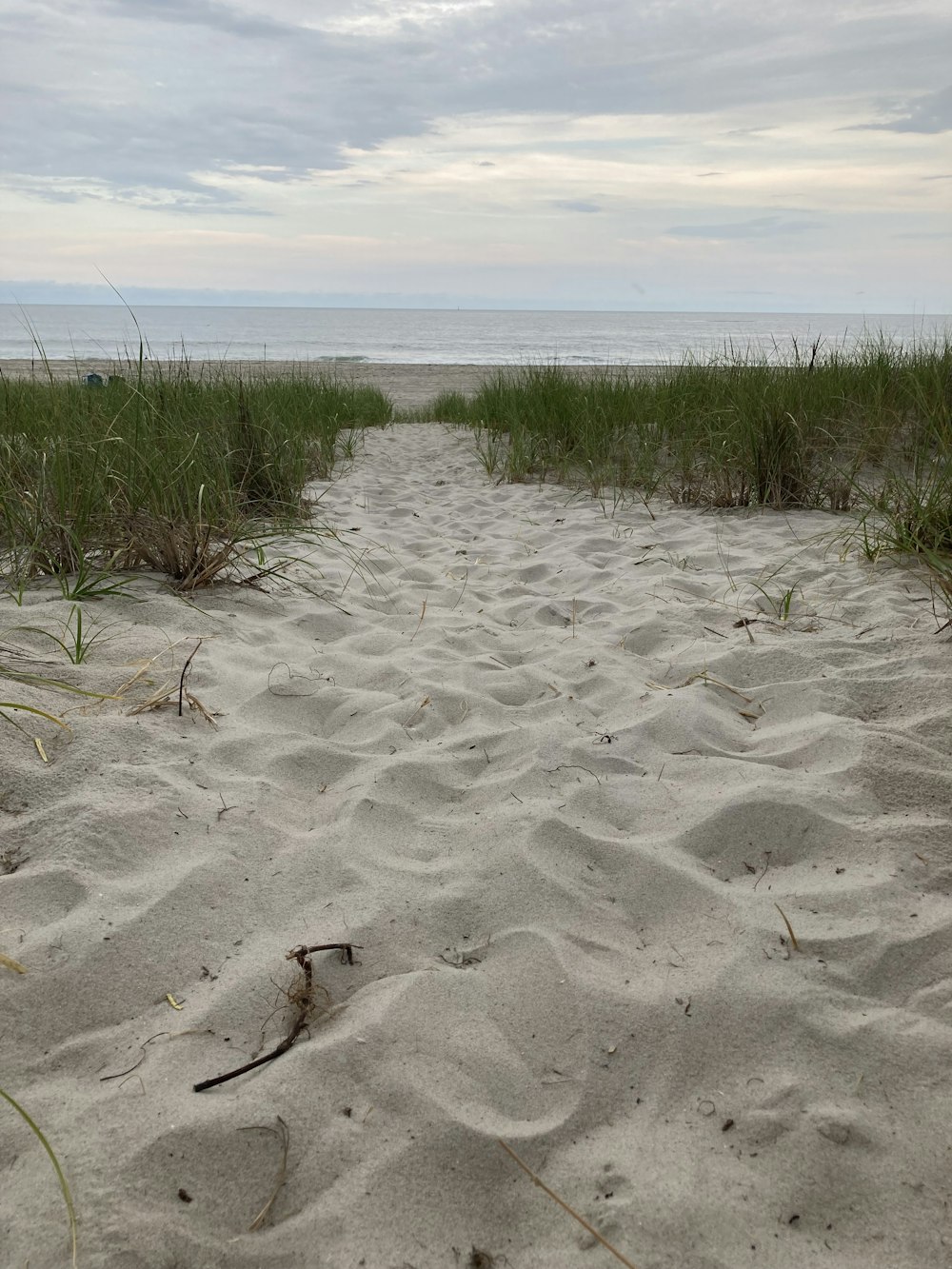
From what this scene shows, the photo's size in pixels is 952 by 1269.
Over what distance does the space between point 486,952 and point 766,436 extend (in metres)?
3.53

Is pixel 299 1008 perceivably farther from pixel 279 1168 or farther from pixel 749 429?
pixel 749 429

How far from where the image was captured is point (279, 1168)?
98 cm

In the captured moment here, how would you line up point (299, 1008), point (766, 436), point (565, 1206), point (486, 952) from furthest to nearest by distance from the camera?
point (766, 436) < point (486, 952) < point (299, 1008) < point (565, 1206)

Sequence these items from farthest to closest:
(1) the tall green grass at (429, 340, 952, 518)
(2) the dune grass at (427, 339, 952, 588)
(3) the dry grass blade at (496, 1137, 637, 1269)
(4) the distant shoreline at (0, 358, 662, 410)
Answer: (4) the distant shoreline at (0, 358, 662, 410) < (1) the tall green grass at (429, 340, 952, 518) < (2) the dune grass at (427, 339, 952, 588) < (3) the dry grass blade at (496, 1137, 637, 1269)

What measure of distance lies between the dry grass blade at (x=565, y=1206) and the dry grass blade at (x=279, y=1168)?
0.82 ft

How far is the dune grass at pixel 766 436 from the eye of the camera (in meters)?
3.69

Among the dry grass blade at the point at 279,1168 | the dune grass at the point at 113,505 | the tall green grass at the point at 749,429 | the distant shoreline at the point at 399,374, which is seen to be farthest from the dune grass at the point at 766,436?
the distant shoreline at the point at 399,374

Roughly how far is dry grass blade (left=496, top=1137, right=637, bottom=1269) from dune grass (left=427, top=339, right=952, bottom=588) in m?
2.53

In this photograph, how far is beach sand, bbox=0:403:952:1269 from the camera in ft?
3.09

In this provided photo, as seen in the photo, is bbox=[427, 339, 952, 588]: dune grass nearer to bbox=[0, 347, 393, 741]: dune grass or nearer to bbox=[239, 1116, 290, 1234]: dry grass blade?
bbox=[0, 347, 393, 741]: dune grass

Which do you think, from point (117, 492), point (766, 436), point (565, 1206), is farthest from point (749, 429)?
point (565, 1206)

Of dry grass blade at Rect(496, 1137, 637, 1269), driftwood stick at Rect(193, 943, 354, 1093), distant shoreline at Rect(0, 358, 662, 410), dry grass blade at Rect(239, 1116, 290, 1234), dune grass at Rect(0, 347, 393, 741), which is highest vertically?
distant shoreline at Rect(0, 358, 662, 410)

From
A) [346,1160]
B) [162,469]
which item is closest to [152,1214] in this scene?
[346,1160]

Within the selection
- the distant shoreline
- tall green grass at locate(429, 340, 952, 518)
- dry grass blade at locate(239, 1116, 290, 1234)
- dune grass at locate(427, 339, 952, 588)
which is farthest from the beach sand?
the distant shoreline
